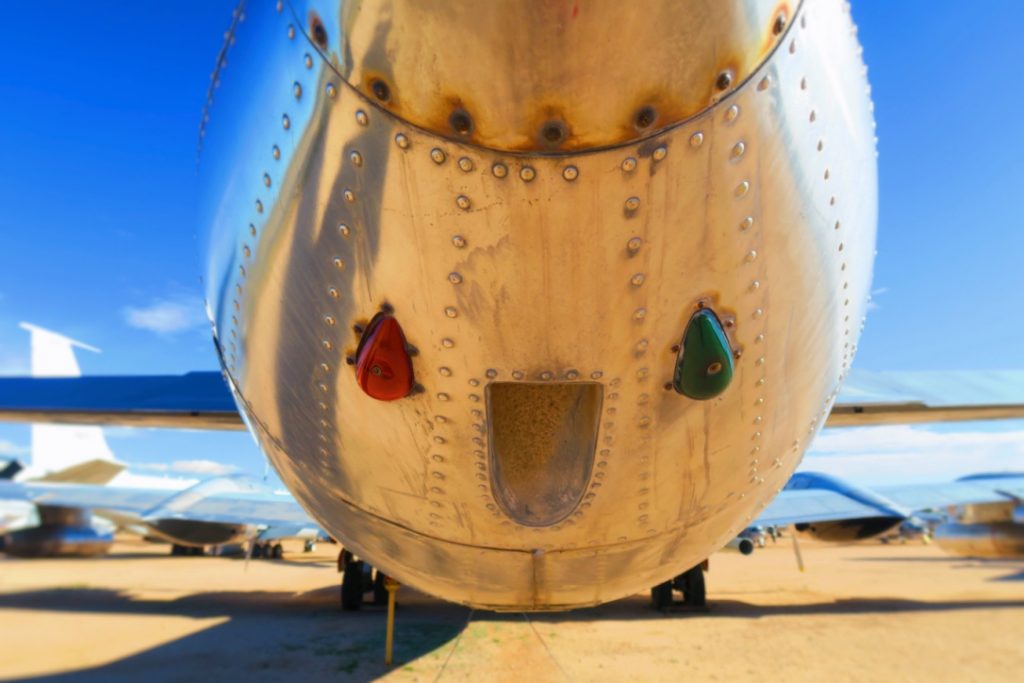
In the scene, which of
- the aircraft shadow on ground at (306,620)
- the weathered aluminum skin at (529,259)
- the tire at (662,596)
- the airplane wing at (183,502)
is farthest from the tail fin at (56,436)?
the weathered aluminum skin at (529,259)

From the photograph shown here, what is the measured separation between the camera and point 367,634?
909cm

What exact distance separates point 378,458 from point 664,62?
1511 mm

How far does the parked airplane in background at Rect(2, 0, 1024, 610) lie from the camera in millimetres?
1150

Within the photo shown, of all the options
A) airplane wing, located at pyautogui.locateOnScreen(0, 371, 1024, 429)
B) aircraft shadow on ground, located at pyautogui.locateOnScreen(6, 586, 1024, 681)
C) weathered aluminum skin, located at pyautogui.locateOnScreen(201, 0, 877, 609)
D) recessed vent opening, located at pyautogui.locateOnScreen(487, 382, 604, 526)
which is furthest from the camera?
aircraft shadow on ground, located at pyautogui.locateOnScreen(6, 586, 1024, 681)

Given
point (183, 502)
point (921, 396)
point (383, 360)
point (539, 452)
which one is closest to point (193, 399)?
point (539, 452)

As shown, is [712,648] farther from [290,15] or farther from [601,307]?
[290,15]

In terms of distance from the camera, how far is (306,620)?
410 inches

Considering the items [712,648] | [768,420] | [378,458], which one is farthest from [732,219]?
[712,648]

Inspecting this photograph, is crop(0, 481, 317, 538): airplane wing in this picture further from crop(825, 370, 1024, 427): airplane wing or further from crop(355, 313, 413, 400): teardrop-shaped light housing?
crop(355, 313, 413, 400): teardrop-shaped light housing

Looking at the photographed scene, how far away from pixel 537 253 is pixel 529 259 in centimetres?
3

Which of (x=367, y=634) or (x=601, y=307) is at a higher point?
(x=601, y=307)

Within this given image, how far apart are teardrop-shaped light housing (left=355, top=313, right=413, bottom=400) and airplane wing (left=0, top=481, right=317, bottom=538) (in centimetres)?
1319

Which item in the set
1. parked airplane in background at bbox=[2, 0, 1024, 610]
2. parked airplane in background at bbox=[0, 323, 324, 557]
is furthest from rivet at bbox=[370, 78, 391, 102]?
parked airplane in background at bbox=[0, 323, 324, 557]

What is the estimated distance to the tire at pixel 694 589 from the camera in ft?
36.5
